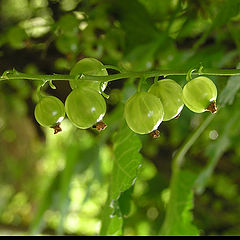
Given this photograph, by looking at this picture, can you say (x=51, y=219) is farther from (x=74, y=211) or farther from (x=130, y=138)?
(x=130, y=138)

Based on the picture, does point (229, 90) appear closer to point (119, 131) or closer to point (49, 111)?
point (119, 131)

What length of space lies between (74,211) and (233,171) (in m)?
0.69

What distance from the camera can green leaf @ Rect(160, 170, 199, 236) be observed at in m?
0.73

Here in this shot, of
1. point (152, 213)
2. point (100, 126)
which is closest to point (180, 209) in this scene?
point (100, 126)

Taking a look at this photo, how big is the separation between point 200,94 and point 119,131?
231 mm

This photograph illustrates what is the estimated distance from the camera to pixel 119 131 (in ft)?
2.11

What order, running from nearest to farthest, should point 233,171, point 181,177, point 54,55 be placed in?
1. point 181,177
2. point 54,55
3. point 233,171

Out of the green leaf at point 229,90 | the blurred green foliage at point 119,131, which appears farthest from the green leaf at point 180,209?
the green leaf at point 229,90

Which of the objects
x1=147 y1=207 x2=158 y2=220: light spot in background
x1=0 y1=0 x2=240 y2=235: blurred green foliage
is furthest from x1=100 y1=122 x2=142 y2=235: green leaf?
x1=147 y1=207 x2=158 y2=220: light spot in background

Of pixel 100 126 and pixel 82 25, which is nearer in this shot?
pixel 100 126

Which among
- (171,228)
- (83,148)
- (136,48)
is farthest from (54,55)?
(171,228)

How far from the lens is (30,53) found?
1.03 m

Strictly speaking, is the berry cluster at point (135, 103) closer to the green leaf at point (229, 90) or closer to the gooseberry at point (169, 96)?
the gooseberry at point (169, 96)

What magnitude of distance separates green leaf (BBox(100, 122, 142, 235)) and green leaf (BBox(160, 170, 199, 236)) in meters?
0.14
